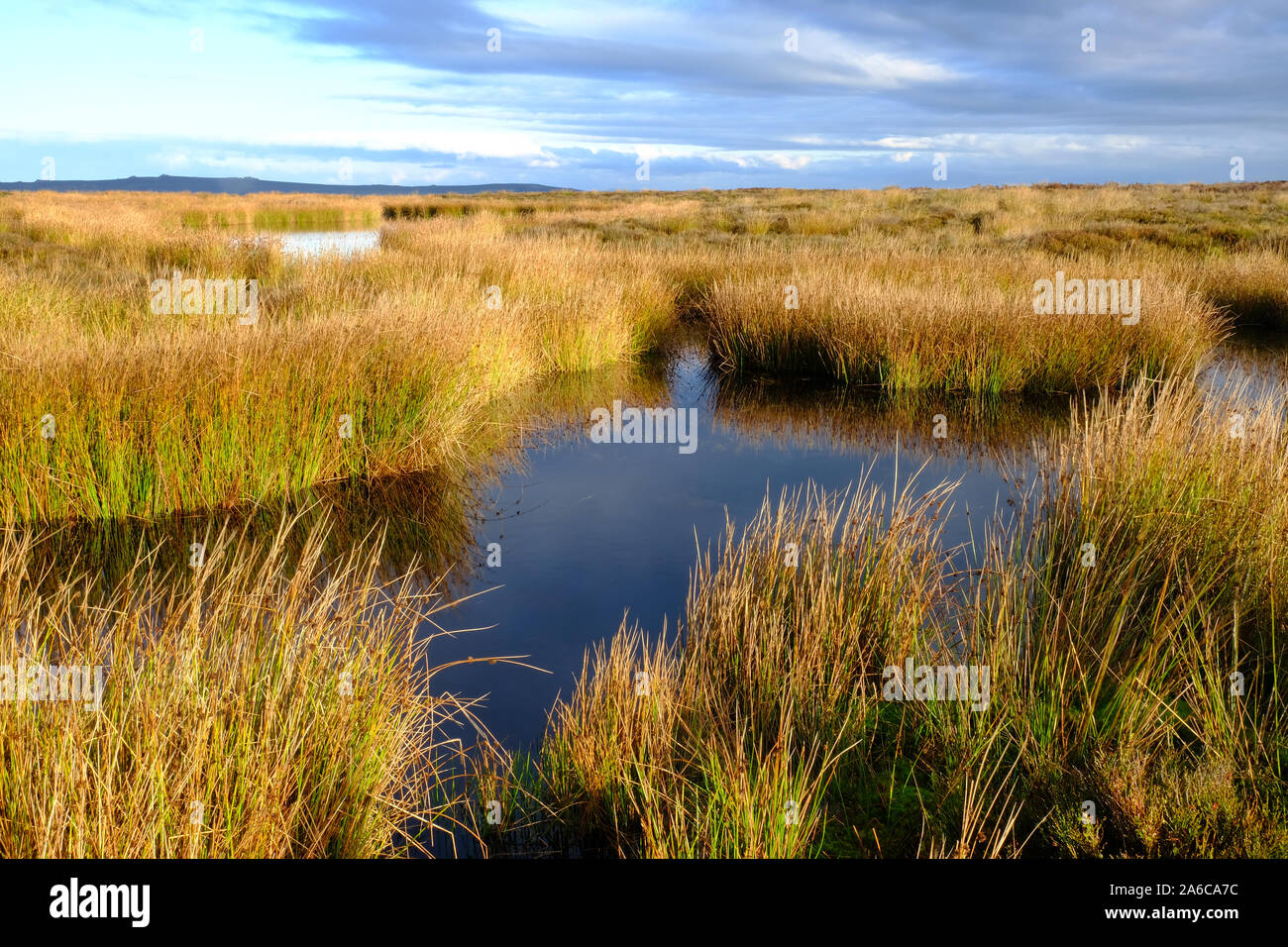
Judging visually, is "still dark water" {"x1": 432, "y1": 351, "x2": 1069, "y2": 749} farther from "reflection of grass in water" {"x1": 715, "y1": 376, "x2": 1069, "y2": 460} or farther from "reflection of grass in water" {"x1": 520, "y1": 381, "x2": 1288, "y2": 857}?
"reflection of grass in water" {"x1": 520, "y1": 381, "x2": 1288, "y2": 857}

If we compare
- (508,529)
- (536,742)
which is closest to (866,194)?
(508,529)

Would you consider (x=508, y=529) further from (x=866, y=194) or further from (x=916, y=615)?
(x=866, y=194)

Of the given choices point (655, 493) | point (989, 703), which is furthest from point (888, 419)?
point (989, 703)

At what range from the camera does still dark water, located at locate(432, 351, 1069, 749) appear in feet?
16.1

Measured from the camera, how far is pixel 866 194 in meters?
39.8

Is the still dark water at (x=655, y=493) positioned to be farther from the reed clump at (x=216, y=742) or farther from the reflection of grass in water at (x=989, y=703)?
the reed clump at (x=216, y=742)

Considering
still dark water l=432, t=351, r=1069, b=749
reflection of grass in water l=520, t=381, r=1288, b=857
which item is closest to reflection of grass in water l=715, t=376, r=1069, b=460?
still dark water l=432, t=351, r=1069, b=749

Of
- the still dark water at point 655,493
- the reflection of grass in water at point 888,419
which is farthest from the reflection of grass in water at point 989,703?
the reflection of grass in water at point 888,419

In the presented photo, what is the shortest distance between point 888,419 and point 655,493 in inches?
123

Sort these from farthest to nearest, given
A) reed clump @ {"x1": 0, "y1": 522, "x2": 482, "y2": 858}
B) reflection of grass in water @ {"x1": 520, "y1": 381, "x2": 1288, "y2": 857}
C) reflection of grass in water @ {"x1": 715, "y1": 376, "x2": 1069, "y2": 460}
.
→ reflection of grass in water @ {"x1": 715, "y1": 376, "x2": 1069, "y2": 460} → reflection of grass in water @ {"x1": 520, "y1": 381, "x2": 1288, "y2": 857} → reed clump @ {"x1": 0, "y1": 522, "x2": 482, "y2": 858}

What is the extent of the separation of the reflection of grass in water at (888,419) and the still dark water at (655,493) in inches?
1.0

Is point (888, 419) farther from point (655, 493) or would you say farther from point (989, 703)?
point (989, 703)

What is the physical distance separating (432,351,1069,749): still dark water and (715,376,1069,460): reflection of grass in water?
0.03m
